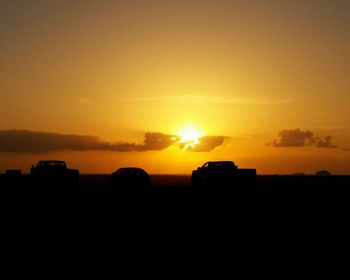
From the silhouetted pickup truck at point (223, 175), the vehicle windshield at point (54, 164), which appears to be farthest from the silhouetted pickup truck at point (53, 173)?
the silhouetted pickup truck at point (223, 175)

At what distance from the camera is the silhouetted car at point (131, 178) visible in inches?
1706

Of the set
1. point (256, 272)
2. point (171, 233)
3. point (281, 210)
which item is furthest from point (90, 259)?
point (281, 210)

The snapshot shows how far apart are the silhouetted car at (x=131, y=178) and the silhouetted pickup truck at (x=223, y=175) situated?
4075 mm

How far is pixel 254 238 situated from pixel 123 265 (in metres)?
4.93

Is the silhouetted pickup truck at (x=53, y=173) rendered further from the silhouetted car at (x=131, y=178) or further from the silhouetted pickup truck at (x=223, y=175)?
the silhouetted pickup truck at (x=223, y=175)

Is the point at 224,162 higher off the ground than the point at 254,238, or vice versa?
the point at 224,162

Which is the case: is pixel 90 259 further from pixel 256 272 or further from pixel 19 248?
pixel 256 272

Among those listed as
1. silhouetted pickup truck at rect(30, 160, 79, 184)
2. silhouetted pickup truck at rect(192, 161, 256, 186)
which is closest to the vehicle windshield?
silhouetted pickup truck at rect(30, 160, 79, 184)

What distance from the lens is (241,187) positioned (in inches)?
1751

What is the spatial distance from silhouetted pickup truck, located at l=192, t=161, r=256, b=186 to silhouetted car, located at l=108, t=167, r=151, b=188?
13.4 ft

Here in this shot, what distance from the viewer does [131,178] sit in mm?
43438

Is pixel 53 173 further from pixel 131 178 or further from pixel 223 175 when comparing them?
pixel 223 175

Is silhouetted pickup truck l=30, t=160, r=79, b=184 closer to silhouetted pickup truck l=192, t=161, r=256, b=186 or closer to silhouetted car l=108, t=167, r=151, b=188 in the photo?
silhouetted car l=108, t=167, r=151, b=188

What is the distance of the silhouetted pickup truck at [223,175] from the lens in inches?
1722
